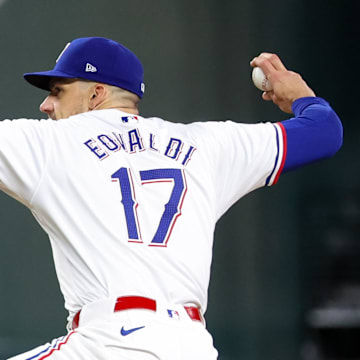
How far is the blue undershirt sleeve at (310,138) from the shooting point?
254 cm

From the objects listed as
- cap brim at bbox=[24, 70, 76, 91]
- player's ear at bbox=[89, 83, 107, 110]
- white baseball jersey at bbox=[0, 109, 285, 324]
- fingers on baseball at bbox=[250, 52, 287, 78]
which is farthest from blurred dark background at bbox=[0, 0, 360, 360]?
white baseball jersey at bbox=[0, 109, 285, 324]

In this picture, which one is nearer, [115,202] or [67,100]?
[115,202]

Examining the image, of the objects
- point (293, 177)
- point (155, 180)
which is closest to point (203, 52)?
point (293, 177)

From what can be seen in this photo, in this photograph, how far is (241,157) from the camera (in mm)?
2488

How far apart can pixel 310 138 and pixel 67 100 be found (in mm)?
753

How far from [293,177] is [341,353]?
1.00 meters

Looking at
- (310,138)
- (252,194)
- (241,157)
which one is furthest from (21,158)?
(252,194)

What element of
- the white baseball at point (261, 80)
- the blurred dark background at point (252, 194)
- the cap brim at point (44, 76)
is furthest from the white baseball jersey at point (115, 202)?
the blurred dark background at point (252, 194)

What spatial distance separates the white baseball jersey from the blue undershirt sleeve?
0.26 metres

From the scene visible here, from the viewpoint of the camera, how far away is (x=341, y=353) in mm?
4773

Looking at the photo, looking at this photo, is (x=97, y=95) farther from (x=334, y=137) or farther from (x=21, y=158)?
(x=334, y=137)

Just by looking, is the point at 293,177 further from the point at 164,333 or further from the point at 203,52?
the point at 164,333

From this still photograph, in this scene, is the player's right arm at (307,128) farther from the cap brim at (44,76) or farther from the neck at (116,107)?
the cap brim at (44,76)

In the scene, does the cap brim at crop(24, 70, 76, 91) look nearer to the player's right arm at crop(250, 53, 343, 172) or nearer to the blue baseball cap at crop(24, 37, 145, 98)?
the blue baseball cap at crop(24, 37, 145, 98)
